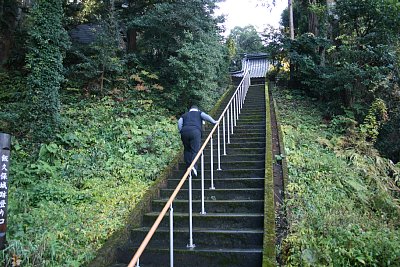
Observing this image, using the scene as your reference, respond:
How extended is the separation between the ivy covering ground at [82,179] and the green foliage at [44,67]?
0.45 meters

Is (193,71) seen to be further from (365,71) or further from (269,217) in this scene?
(269,217)

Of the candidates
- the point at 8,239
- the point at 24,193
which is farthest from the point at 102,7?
the point at 8,239

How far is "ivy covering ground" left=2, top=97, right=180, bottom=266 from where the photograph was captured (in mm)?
4664

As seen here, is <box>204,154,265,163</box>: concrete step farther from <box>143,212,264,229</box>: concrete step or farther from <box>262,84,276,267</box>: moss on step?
<box>143,212,264,229</box>: concrete step

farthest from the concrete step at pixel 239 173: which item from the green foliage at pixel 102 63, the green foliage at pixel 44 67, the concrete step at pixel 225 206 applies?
the green foliage at pixel 102 63

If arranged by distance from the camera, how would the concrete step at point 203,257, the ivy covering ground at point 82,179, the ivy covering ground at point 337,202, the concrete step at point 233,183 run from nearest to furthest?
the ivy covering ground at point 337,202, the concrete step at point 203,257, the ivy covering ground at point 82,179, the concrete step at point 233,183

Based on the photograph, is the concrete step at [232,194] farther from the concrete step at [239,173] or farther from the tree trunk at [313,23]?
the tree trunk at [313,23]

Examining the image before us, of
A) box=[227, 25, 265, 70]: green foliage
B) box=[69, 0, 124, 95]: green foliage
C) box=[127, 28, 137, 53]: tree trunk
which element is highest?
box=[227, 25, 265, 70]: green foliage

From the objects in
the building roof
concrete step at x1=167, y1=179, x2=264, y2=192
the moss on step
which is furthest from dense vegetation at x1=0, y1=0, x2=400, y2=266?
the building roof

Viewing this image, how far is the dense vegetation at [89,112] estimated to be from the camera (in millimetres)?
5203

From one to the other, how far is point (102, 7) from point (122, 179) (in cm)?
958

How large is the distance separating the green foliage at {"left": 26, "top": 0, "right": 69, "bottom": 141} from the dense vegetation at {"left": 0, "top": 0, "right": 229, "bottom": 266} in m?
0.02

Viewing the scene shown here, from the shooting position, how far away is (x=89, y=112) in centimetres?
1012

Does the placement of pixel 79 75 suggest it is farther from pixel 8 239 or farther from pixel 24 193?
pixel 8 239
